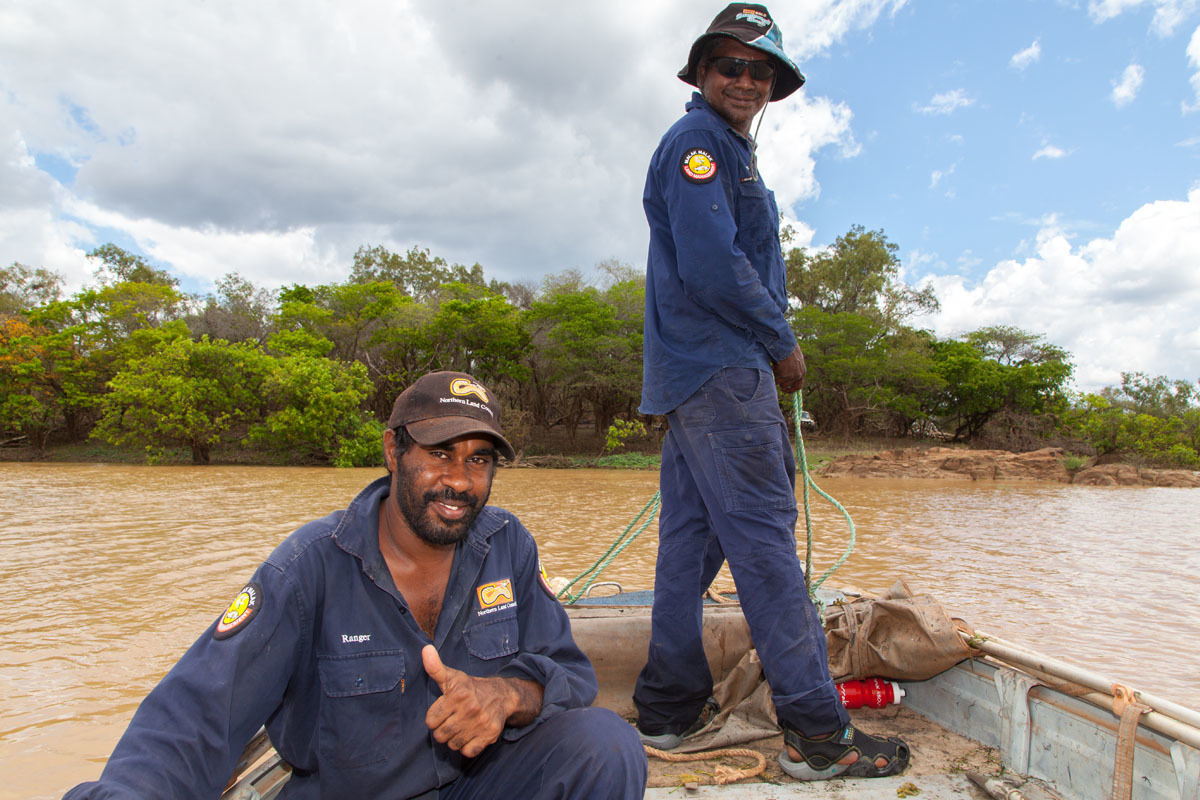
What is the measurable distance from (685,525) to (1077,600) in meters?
4.86

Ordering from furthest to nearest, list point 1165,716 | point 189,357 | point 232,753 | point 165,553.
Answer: point 189,357 → point 165,553 → point 1165,716 → point 232,753

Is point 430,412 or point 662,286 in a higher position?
point 662,286

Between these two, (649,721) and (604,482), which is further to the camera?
(604,482)

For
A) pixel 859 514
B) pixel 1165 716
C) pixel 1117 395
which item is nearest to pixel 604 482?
pixel 859 514

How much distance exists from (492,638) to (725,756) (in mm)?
963

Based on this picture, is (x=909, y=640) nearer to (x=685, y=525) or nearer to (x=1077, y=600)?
(x=685, y=525)

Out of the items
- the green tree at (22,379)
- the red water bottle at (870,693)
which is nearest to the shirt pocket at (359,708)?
the red water bottle at (870,693)

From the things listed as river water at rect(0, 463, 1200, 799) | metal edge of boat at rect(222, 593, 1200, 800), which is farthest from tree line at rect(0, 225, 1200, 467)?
metal edge of boat at rect(222, 593, 1200, 800)

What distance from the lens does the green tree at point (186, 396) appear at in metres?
19.7

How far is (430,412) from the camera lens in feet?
5.14

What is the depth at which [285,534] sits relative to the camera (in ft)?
26.1

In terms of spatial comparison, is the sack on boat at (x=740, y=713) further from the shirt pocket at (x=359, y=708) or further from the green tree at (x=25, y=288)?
the green tree at (x=25, y=288)

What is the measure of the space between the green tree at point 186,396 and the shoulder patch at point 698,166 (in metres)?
21.1

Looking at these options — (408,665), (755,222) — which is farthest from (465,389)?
(755,222)
